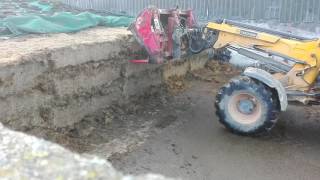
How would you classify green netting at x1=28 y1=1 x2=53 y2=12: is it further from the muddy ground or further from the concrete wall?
the muddy ground

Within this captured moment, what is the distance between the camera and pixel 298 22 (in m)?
11.1

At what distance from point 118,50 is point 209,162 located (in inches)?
130

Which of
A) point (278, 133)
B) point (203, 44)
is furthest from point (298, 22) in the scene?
point (278, 133)

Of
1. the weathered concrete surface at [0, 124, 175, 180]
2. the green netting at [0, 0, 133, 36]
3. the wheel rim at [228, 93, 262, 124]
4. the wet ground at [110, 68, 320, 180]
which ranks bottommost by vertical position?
the wet ground at [110, 68, 320, 180]

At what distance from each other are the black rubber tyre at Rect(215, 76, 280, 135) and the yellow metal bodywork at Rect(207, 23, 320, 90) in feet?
1.48

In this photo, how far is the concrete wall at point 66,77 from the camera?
671 cm

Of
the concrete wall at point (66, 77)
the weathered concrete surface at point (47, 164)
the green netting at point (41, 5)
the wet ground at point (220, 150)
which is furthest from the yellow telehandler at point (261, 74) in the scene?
the green netting at point (41, 5)

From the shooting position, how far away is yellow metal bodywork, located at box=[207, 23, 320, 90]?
700 centimetres

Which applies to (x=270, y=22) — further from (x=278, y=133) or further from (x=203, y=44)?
(x=278, y=133)

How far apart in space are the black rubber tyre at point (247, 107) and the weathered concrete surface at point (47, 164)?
430cm

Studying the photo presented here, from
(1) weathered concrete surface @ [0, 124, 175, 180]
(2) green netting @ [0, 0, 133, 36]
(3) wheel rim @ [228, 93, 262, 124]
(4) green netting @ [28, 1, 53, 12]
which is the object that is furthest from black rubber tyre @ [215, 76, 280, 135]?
(4) green netting @ [28, 1, 53, 12]

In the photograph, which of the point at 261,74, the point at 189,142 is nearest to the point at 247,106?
the point at 261,74

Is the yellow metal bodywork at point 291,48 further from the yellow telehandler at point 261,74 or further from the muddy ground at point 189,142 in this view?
the muddy ground at point 189,142

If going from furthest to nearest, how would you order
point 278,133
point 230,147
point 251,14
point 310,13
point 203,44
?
1. point 251,14
2. point 310,13
3. point 203,44
4. point 278,133
5. point 230,147
